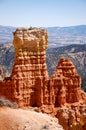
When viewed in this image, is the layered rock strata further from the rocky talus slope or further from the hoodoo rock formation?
the rocky talus slope

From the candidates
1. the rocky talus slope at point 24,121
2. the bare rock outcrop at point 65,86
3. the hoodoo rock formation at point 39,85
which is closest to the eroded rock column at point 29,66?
the hoodoo rock formation at point 39,85

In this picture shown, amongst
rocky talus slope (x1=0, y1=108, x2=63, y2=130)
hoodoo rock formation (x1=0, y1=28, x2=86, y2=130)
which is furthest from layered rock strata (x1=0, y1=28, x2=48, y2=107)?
rocky talus slope (x1=0, y1=108, x2=63, y2=130)

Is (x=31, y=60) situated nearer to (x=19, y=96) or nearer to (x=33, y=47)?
(x=33, y=47)

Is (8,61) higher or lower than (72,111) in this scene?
lower

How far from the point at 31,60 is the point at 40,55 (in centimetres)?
92

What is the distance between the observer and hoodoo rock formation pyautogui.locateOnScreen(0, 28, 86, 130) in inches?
1399

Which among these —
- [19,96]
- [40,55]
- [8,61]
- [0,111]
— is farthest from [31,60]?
[8,61]

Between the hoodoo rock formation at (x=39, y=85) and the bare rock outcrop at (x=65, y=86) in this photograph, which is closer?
the hoodoo rock formation at (x=39, y=85)

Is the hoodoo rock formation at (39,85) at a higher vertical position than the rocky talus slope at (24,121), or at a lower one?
lower

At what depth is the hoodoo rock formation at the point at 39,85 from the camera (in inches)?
1399

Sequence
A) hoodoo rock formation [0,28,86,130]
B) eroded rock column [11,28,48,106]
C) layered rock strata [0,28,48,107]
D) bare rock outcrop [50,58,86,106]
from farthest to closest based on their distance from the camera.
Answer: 1. bare rock outcrop [50,58,86,106]
2. eroded rock column [11,28,48,106]
3. layered rock strata [0,28,48,107]
4. hoodoo rock formation [0,28,86,130]

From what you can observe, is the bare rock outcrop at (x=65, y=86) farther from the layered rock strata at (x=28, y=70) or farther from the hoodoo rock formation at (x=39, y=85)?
the layered rock strata at (x=28, y=70)

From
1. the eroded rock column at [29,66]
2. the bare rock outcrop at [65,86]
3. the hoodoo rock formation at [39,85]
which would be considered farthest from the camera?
the bare rock outcrop at [65,86]

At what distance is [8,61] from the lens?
146m
